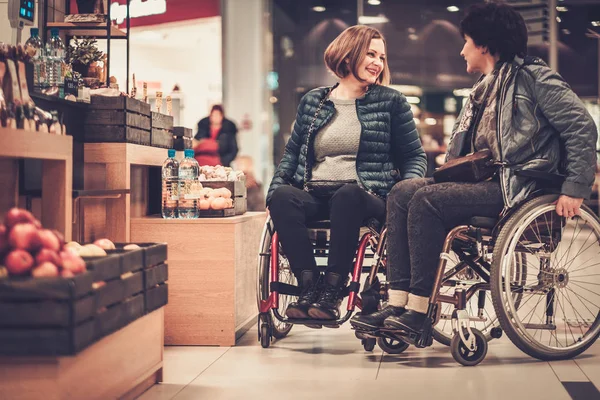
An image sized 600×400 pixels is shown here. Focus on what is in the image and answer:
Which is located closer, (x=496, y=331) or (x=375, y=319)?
(x=375, y=319)

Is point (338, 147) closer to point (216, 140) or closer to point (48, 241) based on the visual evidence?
point (48, 241)

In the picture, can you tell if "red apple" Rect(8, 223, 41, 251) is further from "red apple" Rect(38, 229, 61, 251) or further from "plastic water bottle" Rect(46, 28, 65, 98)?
"plastic water bottle" Rect(46, 28, 65, 98)

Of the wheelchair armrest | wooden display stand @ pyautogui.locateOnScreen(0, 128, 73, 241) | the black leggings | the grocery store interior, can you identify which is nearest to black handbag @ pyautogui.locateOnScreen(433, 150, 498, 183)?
the wheelchair armrest

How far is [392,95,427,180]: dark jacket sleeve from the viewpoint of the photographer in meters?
3.94

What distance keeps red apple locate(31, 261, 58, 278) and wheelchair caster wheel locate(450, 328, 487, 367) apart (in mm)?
1649

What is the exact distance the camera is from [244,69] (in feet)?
41.1

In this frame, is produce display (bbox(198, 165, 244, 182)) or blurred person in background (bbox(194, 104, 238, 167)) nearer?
produce display (bbox(198, 165, 244, 182))

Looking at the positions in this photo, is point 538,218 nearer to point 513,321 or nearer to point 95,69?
point 513,321

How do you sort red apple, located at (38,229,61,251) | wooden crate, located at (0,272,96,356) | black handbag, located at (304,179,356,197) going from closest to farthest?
wooden crate, located at (0,272,96,356)
red apple, located at (38,229,61,251)
black handbag, located at (304,179,356,197)

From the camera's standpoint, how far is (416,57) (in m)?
13.2

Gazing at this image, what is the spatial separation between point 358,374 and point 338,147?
1074 millimetres

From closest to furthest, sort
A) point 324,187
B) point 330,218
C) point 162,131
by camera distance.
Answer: point 330,218 < point 324,187 < point 162,131

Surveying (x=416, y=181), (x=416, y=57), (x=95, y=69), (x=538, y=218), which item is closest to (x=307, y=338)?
(x=416, y=181)

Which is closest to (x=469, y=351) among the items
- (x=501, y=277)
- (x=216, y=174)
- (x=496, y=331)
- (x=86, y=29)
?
(x=496, y=331)
